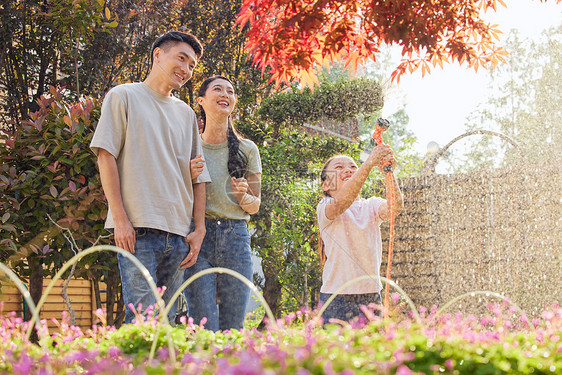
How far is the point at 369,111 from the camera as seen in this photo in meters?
8.55

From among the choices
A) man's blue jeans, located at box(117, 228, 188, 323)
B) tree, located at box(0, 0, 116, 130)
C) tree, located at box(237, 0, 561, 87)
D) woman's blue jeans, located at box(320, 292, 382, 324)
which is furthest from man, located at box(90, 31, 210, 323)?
tree, located at box(0, 0, 116, 130)

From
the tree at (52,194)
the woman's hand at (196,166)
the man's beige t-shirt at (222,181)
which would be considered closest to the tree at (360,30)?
the man's beige t-shirt at (222,181)

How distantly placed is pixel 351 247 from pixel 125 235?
Answer: 47.6 inches

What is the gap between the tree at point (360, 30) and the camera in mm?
2967

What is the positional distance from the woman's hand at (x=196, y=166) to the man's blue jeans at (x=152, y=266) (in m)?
0.31

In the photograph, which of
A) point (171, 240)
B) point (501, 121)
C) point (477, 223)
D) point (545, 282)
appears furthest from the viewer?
point (501, 121)

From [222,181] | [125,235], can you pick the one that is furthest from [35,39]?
[125,235]

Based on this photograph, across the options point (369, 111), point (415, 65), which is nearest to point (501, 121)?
point (369, 111)

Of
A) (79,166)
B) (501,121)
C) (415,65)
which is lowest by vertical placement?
(79,166)

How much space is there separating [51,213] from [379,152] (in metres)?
2.34

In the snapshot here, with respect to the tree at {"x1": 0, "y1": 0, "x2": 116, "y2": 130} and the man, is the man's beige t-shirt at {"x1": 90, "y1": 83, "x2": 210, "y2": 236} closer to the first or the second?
the man

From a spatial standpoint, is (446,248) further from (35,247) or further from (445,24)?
(35,247)

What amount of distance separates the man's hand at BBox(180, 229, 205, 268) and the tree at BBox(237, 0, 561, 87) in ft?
3.32

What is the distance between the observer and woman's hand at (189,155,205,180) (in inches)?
111
